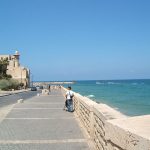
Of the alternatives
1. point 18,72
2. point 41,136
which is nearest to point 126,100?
point 18,72

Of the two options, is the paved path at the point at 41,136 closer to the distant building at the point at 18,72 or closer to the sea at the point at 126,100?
the sea at the point at 126,100

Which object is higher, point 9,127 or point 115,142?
point 115,142

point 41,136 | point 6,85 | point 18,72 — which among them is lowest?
point 41,136

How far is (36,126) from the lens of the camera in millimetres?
13008

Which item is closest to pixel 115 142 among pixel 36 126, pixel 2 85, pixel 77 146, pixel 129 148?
pixel 129 148

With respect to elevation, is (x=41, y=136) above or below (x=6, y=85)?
below

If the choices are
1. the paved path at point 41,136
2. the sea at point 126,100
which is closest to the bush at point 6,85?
the sea at point 126,100

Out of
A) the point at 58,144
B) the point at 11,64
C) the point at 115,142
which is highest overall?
the point at 11,64

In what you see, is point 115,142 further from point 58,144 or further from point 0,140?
point 0,140

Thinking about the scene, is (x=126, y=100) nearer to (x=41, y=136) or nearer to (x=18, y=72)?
(x=18, y=72)

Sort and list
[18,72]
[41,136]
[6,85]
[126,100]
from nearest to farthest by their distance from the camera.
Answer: [41,136] → [126,100] → [6,85] → [18,72]

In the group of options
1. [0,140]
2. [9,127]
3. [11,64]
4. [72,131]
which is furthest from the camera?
[11,64]

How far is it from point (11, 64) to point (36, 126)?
A: 96326 mm

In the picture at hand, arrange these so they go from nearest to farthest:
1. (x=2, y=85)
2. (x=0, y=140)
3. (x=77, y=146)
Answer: (x=77, y=146) < (x=0, y=140) < (x=2, y=85)
